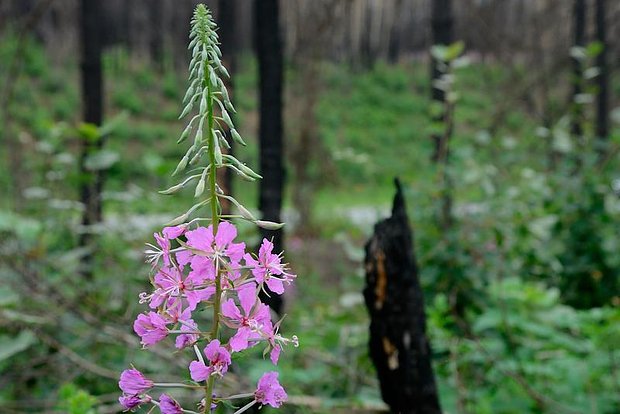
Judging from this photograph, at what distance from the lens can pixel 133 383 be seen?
1.06 m

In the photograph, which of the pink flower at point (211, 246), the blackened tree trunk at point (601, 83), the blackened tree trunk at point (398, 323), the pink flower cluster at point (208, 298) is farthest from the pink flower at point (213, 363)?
the blackened tree trunk at point (601, 83)

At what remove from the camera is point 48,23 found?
3238 cm

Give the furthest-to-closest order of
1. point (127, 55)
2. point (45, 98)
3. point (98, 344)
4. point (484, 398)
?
point (127, 55) < point (45, 98) < point (98, 344) < point (484, 398)

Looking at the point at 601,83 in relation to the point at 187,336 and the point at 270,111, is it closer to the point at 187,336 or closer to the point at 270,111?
the point at 270,111

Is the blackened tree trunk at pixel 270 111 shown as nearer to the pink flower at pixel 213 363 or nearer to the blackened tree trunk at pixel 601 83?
the pink flower at pixel 213 363

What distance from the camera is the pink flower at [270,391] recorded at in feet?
3.52

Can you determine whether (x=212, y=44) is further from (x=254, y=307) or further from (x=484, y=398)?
(x=484, y=398)

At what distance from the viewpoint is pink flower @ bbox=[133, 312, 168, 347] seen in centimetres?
104

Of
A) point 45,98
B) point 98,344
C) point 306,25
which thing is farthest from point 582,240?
point 45,98

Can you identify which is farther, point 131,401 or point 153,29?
point 153,29

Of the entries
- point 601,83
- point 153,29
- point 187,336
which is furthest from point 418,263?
point 153,29

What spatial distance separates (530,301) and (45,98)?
26.1 m

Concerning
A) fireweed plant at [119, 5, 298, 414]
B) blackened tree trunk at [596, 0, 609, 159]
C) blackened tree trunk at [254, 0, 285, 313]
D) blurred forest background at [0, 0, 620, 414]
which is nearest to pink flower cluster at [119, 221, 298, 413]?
fireweed plant at [119, 5, 298, 414]

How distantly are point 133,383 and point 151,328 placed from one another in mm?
87
